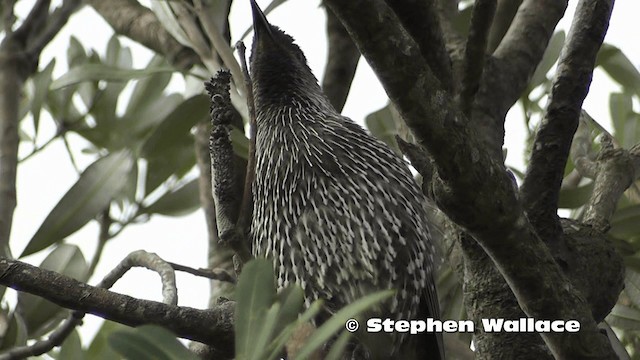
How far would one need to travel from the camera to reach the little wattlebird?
2.63m

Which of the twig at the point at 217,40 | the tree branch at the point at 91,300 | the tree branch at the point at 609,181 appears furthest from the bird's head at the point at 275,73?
the tree branch at the point at 91,300

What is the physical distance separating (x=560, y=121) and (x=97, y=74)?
1.41 metres

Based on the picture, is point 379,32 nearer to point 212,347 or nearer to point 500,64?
point 212,347

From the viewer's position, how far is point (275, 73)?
10.2 ft

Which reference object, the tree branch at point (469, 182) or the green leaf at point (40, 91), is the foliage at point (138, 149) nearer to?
the green leaf at point (40, 91)

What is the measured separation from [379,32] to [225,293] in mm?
1201

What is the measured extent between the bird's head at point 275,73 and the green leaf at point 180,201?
0.34 meters

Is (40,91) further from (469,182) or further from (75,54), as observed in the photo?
(469,182)

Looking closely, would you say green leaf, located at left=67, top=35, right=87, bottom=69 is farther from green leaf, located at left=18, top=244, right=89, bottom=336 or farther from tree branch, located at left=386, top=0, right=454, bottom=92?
tree branch, located at left=386, top=0, right=454, bottom=92

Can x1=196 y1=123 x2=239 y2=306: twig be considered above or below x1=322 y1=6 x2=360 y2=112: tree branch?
below

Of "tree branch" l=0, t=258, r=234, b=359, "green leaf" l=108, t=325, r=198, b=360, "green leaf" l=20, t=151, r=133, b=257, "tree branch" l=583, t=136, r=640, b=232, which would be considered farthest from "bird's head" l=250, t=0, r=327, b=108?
"green leaf" l=108, t=325, r=198, b=360

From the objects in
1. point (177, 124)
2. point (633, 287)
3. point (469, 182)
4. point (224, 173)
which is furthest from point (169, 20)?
point (469, 182)

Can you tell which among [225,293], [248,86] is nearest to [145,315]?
[248,86]

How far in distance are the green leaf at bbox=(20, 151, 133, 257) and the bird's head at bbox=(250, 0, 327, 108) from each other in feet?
1.65
